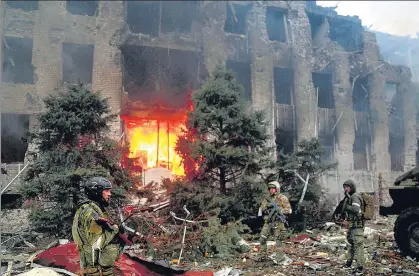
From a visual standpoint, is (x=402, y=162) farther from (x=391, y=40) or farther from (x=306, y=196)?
(x=306, y=196)

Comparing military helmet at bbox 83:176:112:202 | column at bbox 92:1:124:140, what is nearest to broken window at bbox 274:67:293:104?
column at bbox 92:1:124:140

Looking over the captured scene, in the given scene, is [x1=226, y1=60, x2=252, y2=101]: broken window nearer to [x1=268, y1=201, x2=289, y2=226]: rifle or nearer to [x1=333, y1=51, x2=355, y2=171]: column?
[x1=333, y1=51, x2=355, y2=171]: column

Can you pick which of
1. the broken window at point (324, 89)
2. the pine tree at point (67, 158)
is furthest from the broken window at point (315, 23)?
the pine tree at point (67, 158)

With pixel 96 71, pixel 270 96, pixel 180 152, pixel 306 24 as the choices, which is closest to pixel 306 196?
pixel 180 152

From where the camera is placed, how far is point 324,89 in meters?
24.6

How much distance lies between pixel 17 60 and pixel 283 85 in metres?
17.0

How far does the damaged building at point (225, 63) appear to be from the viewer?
1822 centimetres

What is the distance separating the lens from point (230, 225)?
8992 mm

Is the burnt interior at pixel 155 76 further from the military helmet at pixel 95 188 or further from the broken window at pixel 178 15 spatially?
the military helmet at pixel 95 188

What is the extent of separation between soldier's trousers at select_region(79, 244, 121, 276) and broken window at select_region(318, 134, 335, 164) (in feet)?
70.9

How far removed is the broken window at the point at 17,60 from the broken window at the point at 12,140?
7.43 feet

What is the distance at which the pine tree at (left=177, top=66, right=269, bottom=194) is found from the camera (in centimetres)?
1136

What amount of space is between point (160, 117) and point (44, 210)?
39.2 feet

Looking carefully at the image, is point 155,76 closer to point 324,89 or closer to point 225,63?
point 225,63
